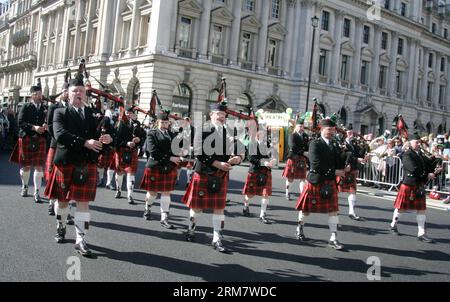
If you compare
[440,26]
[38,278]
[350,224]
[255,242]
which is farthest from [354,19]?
[38,278]

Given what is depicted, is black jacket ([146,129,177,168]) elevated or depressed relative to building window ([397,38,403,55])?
depressed

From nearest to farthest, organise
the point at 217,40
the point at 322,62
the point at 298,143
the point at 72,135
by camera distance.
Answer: the point at 72,135
the point at 298,143
the point at 217,40
the point at 322,62

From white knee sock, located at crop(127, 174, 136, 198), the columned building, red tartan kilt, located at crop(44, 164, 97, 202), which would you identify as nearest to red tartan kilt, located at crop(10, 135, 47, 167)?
white knee sock, located at crop(127, 174, 136, 198)

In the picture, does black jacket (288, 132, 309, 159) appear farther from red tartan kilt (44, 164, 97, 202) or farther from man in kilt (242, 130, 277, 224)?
red tartan kilt (44, 164, 97, 202)

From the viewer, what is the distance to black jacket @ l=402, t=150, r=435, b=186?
7945 millimetres

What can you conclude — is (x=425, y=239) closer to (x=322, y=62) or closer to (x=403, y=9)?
(x=322, y=62)

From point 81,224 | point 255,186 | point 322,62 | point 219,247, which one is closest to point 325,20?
point 322,62

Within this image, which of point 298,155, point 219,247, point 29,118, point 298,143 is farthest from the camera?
point 298,155

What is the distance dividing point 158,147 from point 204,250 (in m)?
2.26

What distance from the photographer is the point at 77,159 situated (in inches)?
215

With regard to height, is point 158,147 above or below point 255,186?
→ above

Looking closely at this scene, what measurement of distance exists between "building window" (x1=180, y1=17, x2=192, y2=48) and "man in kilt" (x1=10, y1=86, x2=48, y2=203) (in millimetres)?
23101

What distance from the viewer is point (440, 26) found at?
53.0 metres

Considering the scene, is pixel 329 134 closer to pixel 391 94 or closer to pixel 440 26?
pixel 391 94
